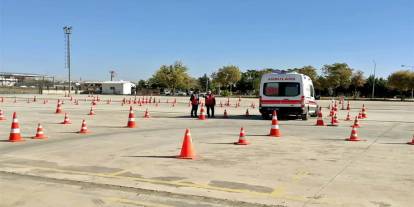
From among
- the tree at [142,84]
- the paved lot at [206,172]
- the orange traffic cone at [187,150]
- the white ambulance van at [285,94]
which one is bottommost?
the paved lot at [206,172]

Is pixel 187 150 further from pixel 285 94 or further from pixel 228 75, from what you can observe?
pixel 228 75

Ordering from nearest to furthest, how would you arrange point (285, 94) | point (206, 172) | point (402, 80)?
point (206, 172) → point (285, 94) → point (402, 80)

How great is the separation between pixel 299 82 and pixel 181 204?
60.3 feet

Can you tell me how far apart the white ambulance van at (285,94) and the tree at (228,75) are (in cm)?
9356

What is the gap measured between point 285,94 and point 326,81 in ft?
263

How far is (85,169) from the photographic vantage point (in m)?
9.41

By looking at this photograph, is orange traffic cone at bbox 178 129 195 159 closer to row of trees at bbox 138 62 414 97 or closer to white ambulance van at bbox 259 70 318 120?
white ambulance van at bbox 259 70 318 120

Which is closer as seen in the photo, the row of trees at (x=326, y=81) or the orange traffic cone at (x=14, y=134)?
the orange traffic cone at (x=14, y=134)

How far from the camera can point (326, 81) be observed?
10200cm

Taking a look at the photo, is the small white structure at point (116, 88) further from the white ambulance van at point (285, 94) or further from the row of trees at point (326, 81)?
the white ambulance van at point (285, 94)

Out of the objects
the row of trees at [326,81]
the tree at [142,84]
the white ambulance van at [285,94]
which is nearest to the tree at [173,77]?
the row of trees at [326,81]

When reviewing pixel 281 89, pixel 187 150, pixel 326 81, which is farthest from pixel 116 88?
pixel 187 150

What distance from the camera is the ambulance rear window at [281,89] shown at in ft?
80.1

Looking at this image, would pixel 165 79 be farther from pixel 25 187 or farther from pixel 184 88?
pixel 25 187
